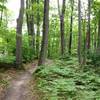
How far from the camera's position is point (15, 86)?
14.2 metres

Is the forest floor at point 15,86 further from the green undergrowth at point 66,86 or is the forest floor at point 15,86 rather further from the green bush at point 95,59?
the green bush at point 95,59

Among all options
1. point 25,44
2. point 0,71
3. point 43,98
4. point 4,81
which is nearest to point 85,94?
point 43,98

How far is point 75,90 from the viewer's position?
1195 cm

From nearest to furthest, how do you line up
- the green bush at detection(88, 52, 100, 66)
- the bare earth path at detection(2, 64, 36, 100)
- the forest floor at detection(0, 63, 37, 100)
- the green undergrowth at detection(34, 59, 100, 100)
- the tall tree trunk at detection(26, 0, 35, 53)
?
the green undergrowth at detection(34, 59, 100, 100), the bare earth path at detection(2, 64, 36, 100), the forest floor at detection(0, 63, 37, 100), the green bush at detection(88, 52, 100, 66), the tall tree trunk at detection(26, 0, 35, 53)

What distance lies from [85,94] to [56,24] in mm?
29571

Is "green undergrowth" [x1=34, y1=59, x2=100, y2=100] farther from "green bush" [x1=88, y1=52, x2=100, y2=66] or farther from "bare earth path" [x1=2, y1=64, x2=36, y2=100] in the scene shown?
"green bush" [x1=88, y1=52, x2=100, y2=66]

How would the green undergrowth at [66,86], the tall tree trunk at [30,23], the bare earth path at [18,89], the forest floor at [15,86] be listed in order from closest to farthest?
the green undergrowth at [66,86] → the bare earth path at [18,89] → the forest floor at [15,86] → the tall tree trunk at [30,23]

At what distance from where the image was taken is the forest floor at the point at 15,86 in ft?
39.3

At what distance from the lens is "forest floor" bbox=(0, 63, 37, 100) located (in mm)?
11988

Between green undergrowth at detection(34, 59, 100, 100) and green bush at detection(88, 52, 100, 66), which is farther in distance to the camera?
green bush at detection(88, 52, 100, 66)

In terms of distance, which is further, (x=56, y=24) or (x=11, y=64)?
(x=56, y=24)

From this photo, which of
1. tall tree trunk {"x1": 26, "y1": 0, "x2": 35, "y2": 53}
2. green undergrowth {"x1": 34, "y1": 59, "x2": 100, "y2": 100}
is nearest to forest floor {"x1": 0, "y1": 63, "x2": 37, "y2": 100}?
green undergrowth {"x1": 34, "y1": 59, "x2": 100, "y2": 100}

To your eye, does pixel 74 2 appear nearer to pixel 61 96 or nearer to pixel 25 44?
pixel 25 44

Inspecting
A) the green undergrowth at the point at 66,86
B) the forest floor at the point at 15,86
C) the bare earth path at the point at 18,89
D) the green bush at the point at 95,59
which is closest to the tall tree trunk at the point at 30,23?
the green bush at the point at 95,59
